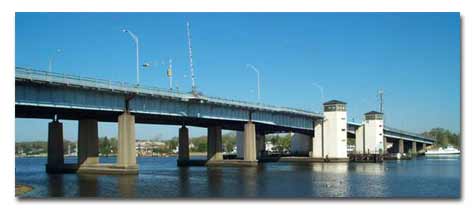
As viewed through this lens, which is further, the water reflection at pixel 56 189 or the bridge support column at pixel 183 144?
the bridge support column at pixel 183 144

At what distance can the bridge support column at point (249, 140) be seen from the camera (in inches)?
2680

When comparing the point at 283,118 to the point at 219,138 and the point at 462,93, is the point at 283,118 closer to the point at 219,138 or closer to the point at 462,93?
the point at 219,138

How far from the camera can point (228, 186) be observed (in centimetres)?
3744

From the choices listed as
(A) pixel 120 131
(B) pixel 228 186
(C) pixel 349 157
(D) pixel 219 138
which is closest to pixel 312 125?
Result: (C) pixel 349 157

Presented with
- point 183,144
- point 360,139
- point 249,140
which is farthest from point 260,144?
point 249,140

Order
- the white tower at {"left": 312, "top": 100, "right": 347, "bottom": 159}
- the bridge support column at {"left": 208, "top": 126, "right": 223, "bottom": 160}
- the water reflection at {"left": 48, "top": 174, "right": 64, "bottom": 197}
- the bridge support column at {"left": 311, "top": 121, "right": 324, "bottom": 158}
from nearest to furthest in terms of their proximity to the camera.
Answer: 1. the water reflection at {"left": 48, "top": 174, "right": 64, "bottom": 197}
2. the bridge support column at {"left": 208, "top": 126, "right": 223, "bottom": 160}
3. the white tower at {"left": 312, "top": 100, "right": 347, "bottom": 159}
4. the bridge support column at {"left": 311, "top": 121, "right": 324, "bottom": 158}

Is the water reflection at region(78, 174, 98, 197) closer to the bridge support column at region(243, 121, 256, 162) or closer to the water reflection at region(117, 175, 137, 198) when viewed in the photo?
the water reflection at region(117, 175, 137, 198)

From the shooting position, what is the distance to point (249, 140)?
6925cm

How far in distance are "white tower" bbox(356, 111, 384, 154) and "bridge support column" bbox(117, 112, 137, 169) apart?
50562 millimetres

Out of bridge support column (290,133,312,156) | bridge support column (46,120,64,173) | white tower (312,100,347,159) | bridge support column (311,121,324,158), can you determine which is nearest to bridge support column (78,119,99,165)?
bridge support column (46,120,64,173)

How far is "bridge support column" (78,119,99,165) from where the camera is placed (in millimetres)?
51531

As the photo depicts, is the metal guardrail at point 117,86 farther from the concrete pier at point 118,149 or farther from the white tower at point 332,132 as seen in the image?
the white tower at point 332,132

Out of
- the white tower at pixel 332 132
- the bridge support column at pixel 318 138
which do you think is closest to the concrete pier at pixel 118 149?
the white tower at pixel 332 132
